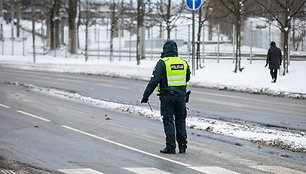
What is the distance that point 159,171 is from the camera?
25.3ft

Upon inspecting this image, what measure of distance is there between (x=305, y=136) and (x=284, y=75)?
46.0ft

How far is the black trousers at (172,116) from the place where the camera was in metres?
8.84

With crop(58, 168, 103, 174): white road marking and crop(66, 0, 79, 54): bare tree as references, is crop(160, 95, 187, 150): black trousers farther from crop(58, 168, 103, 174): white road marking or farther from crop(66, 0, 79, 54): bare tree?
crop(66, 0, 79, 54): bare tree

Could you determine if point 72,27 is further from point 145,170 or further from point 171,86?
point 145,170

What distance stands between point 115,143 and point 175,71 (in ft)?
6.78

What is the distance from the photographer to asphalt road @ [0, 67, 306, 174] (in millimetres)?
8031

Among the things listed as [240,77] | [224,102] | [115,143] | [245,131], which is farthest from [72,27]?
[115,143]

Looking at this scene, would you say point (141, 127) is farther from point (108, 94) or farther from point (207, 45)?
point (207, 45)

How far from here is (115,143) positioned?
995 centimetres

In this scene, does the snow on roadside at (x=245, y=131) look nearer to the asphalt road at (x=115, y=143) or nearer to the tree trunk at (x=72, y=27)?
the asphalt road at (x=115, y=143)

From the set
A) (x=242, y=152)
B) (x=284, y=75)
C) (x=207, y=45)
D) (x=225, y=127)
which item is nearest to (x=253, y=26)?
(x=207, y=45)

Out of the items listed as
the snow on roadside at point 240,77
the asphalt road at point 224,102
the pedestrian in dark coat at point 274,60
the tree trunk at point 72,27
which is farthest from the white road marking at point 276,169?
the tree trunk at point 72,27

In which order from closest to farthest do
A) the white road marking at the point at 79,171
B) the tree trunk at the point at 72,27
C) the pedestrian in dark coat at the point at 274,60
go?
the white road marking at the point at 79,171
the pedestrian in dark coat at the point at 274,60
the tree trunk at the point at 72,27

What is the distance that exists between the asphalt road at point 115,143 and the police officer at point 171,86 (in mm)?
504
